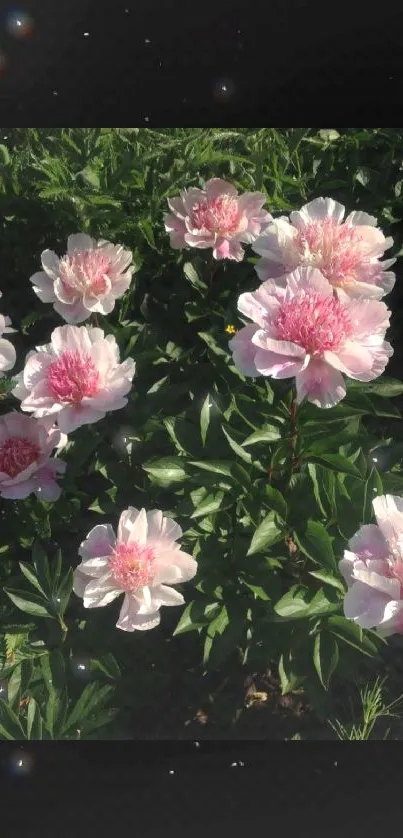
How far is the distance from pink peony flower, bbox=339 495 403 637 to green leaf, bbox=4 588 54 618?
0.56m

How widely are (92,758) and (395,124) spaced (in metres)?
1.17

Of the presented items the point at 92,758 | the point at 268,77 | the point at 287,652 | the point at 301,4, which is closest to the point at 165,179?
the point at 268,77

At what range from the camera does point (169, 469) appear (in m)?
1.14

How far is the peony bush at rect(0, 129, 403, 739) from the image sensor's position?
912 mm

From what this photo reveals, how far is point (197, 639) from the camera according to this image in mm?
1252

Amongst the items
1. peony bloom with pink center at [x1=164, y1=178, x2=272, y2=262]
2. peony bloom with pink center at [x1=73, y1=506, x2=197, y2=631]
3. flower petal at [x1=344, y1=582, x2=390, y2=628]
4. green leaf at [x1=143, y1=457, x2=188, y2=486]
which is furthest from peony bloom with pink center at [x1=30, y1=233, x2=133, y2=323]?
flower petal at [x1=344, y1=582, x2=390, y2=628]

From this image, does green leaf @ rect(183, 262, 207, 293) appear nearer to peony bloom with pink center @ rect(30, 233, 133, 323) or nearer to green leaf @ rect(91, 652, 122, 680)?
peony bloom with pink center @ rect(30, 233, 133, 323)

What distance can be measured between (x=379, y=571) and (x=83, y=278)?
621mm

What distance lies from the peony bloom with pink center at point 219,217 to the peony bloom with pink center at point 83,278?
0.47 ft

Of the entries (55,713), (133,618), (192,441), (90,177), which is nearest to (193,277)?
(90,177)

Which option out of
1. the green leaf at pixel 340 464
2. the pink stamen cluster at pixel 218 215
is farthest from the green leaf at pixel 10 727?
the pink stamen cluster at pixel 218 215

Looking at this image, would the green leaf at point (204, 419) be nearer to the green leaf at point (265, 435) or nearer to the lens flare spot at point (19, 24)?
the green leaf at point (265, 435)

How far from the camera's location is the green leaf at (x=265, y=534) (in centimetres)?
107

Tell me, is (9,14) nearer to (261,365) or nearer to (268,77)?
(268,77)
